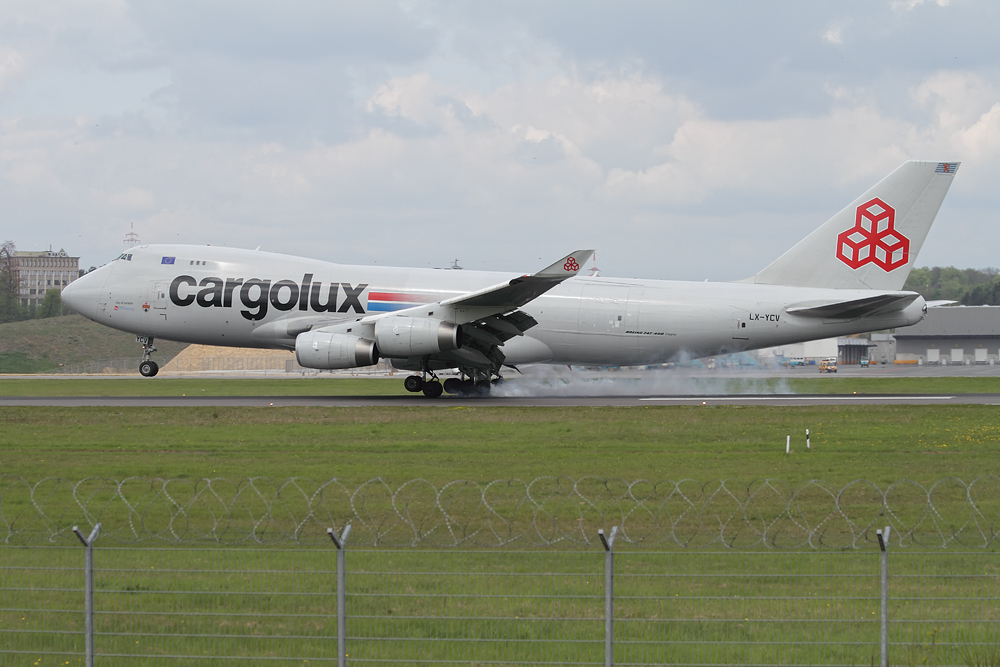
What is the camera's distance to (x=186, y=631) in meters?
9.38

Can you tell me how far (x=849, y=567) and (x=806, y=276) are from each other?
1110 inches

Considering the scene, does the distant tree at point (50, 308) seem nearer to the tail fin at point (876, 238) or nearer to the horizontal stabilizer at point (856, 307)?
the tail fin at point (876, 238)

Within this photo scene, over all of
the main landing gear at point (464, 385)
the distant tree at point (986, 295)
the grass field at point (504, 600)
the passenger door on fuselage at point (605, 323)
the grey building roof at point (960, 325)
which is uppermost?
the distant tree at point (986, 295)

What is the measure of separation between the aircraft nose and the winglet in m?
20.4

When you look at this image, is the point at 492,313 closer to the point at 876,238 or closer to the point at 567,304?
the point at 567,304

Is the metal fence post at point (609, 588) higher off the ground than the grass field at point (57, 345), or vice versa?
the grass field at point (57, 345)

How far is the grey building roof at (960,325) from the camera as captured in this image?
120m

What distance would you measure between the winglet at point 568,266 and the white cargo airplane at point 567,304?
10.5 ft

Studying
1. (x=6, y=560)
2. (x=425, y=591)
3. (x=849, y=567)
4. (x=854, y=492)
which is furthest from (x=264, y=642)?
(x=854, y=492)

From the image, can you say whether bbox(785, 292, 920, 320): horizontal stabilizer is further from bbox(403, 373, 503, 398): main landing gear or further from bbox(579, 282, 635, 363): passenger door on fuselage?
bbox(403, 373, 503, 398): main landing gear

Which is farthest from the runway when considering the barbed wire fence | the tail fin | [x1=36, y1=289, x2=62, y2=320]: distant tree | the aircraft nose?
[x1=36, y1=289, x2=62, y2=320]: distant tree

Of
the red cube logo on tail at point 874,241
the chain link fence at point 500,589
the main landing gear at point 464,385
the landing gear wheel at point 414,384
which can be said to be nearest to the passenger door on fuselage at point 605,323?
the main landing gear at point 464,385

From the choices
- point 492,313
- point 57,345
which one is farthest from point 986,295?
point 492,313

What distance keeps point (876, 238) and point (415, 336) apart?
1841 cm
